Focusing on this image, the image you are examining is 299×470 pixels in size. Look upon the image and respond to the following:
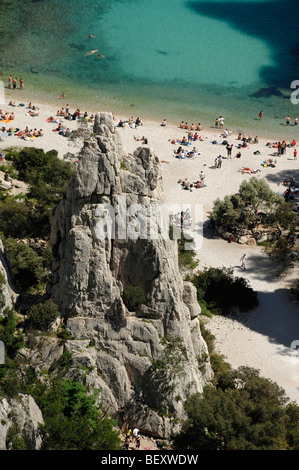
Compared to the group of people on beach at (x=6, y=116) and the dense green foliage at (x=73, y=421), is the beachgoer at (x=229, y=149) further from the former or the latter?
the dense green foliage at (x=73, y=421)

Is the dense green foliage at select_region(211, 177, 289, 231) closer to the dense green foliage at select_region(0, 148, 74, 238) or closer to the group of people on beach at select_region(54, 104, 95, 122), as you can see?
the dense green foliage at select_region(0, 148, 74, 238)

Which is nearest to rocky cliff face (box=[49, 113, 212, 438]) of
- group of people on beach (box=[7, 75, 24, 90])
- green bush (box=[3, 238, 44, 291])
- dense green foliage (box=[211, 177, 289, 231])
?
green bush (box=[3, 238, 44, 291])

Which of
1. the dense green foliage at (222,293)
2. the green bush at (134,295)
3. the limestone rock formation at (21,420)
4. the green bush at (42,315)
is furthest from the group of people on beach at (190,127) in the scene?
the limestone rock formation at (21,420)

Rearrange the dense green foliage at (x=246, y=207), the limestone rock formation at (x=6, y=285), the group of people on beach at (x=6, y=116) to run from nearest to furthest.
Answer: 1. the limestone rock formation at (x=6, y=285)
2. the dense green foliage at (x=246, y=207)
3. the group of people on beach at (x=6, y=116)

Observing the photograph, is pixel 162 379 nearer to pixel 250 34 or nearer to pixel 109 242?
pixel 109 242

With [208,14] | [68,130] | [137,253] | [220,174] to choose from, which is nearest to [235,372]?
[137,253]

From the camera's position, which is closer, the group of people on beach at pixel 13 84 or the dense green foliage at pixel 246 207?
the dense green foliage at pixel 246 207
